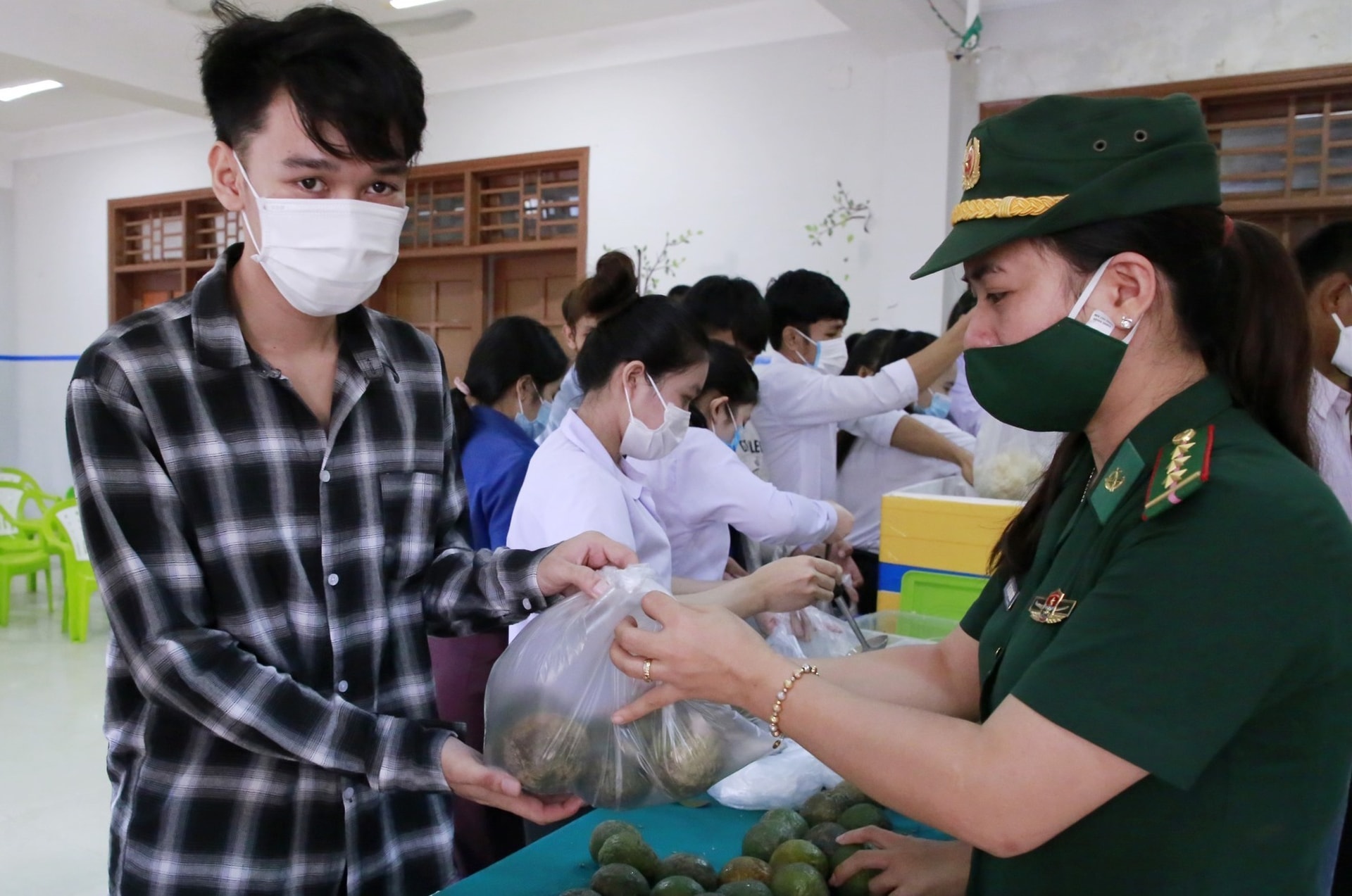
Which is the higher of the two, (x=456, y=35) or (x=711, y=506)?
(x=456, y=35)

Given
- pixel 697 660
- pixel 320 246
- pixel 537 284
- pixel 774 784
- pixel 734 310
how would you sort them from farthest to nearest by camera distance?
pixel 537 284 < pixel 734 310 < pixel 774 784 < pixel 320 246 < pixel 697 660

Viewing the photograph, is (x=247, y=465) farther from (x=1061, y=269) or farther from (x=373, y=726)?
(x=1061, y=269)

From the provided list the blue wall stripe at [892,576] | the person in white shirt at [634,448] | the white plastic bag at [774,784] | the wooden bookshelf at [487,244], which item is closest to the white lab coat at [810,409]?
the blue wall stripe at [892,576]

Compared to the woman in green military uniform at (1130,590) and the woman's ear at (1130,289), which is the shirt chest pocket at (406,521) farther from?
the woman's ear at (1130,289)

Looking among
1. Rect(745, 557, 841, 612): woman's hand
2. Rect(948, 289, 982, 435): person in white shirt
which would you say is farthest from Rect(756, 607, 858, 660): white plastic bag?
Rect(948, 289, 982, 435): person in white shirt

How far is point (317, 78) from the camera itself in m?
1.07

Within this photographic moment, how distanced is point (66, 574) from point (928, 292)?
4546 mm

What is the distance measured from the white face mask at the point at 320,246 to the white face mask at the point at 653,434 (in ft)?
2.76

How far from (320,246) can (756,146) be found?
451 centimetres

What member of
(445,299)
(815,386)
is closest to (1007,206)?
(815,386)

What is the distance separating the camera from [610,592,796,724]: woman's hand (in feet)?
3.26

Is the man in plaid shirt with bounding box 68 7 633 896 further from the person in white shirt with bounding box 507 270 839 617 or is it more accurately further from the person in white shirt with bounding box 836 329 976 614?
the person in white shirt with bounding box 836 329 976 614

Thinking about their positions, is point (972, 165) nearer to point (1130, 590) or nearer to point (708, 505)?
point (1130, 590)

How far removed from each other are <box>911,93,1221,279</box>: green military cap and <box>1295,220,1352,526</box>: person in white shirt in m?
1.33
